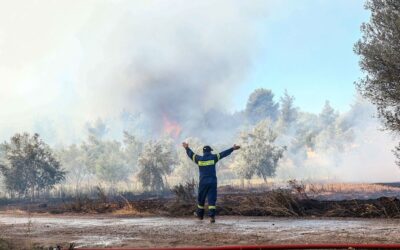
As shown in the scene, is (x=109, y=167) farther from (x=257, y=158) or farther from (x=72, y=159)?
(x=257, y=158)

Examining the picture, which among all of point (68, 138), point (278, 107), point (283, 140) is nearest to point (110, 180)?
point (283, 140)

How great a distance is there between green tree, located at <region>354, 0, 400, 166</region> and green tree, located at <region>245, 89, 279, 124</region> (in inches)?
4075

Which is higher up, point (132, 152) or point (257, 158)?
point (132, 152)

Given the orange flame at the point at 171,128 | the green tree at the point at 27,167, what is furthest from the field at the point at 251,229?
the orange flame at the point at 171,128

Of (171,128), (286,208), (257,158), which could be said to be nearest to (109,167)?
(257,158)

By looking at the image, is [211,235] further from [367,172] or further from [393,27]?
[367,172]

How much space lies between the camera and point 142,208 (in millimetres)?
20250

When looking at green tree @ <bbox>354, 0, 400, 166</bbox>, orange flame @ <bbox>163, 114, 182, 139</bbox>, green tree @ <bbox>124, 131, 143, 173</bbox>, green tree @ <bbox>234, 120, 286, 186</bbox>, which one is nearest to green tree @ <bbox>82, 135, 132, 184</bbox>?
green tree @ <bbox>124, 131, 143, 173</bbox>

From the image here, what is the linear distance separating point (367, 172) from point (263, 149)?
1552cm

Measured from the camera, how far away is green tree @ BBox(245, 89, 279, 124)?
4840 inches

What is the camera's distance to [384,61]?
17812 millimetres

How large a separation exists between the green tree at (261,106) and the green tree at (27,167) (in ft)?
279

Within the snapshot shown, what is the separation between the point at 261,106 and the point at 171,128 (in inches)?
1109

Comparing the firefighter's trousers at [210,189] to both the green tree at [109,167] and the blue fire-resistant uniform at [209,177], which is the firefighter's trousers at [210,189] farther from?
the green tree at [109,167]
